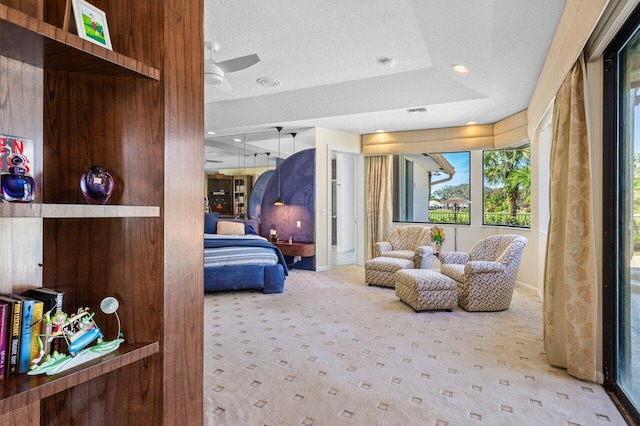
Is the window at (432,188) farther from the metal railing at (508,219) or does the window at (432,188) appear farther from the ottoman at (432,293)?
the ottoman at (432,293)

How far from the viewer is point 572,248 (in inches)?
104

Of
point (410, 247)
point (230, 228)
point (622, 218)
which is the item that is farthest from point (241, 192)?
point (622, 218)

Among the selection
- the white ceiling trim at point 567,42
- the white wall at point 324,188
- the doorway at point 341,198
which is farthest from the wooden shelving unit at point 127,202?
the doorway at point 341,198

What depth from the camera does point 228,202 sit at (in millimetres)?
11039

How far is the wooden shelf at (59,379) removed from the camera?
2.60 ft

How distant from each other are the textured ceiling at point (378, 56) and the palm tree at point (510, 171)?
2.30 ft

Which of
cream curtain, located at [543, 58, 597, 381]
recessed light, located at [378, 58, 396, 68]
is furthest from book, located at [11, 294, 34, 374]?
recessed light, located at [378, 58, 396, 68]

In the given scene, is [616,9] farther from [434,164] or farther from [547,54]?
[434,164]

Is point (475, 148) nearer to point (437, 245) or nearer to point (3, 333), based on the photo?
point (437, 245)

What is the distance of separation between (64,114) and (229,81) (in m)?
3.74

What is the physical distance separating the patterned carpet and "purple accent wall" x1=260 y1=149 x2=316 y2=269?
253 centimetres

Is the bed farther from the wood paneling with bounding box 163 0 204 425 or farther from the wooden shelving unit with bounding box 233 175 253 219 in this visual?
the wooden shelving unit with bounding box 233 175 253 219

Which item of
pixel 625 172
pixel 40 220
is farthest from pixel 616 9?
pixel 40 220

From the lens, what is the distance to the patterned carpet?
2.17 meters
